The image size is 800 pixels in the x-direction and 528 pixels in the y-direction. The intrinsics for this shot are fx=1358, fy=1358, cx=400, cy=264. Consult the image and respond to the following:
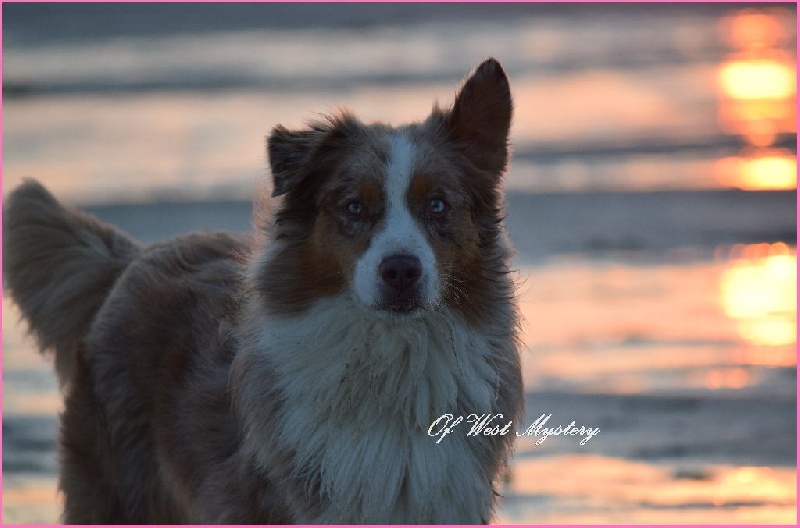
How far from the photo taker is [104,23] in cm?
2030

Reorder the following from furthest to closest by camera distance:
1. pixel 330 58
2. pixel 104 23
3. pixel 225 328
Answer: pixel 104 23 → pixel 330 58 → pixel 225 328

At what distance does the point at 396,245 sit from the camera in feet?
16.2

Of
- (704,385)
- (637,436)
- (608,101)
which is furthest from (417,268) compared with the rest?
(608,101)

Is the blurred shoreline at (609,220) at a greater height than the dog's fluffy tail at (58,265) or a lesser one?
lesser

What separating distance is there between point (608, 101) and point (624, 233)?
4.44m

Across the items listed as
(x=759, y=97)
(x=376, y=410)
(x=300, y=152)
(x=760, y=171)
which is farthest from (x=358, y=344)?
(x=759, y=97)

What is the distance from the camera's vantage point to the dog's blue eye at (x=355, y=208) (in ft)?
16.8

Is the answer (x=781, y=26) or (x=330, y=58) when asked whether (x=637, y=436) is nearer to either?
(x=330, y=58)

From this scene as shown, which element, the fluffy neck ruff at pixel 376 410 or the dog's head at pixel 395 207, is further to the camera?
the fluffy neck ruff at pixel 376 410

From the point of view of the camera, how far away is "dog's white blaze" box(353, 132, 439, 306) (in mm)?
4938

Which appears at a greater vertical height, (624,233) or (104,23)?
(104,23)

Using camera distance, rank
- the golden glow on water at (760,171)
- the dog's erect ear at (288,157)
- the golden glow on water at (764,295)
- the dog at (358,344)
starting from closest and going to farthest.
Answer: the dog at (358,344), the dog's erect ear at (288,157), the golden glow on water at (764,295), the golden glow on water at (760,171)

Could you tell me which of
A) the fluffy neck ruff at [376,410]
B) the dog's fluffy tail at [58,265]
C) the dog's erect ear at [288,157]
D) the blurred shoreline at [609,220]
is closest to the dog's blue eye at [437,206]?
the fluffy neck ruff at [376,410]

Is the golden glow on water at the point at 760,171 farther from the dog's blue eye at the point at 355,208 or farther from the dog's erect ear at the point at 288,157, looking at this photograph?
the dog's blue eye at the point at 355,208
